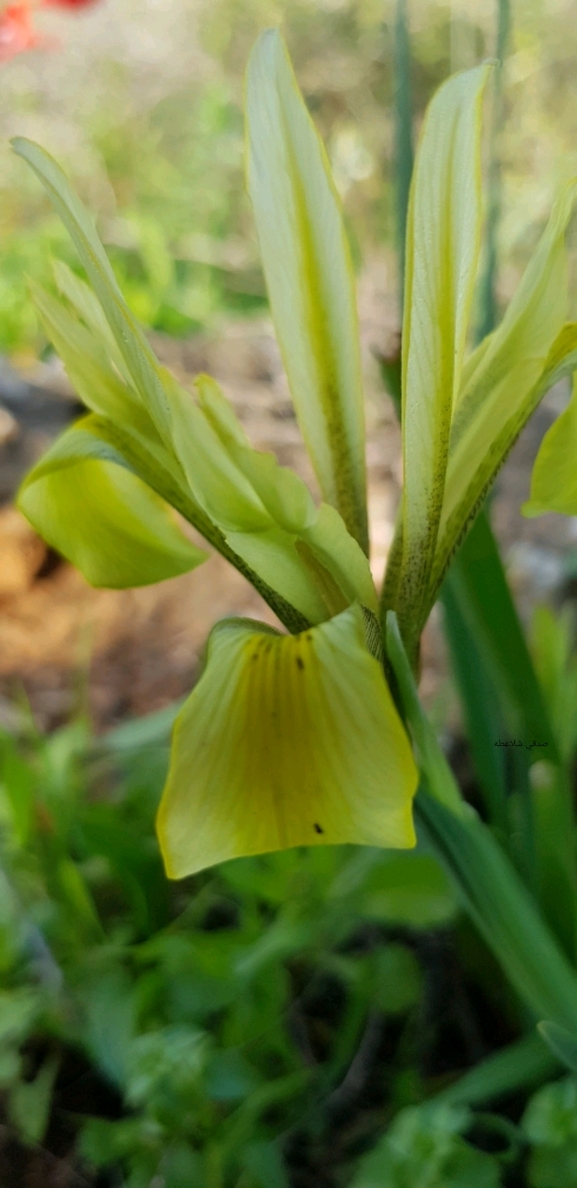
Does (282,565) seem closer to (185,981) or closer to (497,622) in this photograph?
(497,622)

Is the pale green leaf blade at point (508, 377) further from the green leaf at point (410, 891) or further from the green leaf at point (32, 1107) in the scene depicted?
the green leaf at point (32, 1107)

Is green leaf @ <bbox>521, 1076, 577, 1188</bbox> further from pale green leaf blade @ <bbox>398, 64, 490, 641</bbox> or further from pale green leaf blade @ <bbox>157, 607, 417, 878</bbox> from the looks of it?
pale green leaf blade @ <bbox>398, 64, 490, 641</bbox>

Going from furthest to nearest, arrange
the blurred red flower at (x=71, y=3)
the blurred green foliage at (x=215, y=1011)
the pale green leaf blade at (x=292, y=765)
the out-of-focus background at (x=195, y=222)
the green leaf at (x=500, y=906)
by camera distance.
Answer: the blurred red flower at (x=71, y=3), the out-of-focus background at (x=195, y=222), the blurred green foliage at (x=215, y=1011), the green leaf at (x=500, y=906), the pale green leaf blade at (x=292, y=765)

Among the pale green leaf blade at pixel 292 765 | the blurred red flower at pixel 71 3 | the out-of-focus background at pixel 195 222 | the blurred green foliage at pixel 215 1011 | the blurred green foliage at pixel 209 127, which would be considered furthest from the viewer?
the blurred green foliage at pixel 209 127

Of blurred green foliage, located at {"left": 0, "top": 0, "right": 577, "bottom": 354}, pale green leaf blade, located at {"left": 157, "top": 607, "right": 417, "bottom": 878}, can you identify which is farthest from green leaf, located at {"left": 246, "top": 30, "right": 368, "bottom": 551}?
blurred green foliage, located at {"left": 0, "top": 0, "right": 577, "bottom": 354}

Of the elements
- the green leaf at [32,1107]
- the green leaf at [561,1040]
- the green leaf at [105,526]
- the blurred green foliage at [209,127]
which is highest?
the blurred green foliage at [209,127]

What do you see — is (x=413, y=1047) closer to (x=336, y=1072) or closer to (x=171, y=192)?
(x=336, y=1072)

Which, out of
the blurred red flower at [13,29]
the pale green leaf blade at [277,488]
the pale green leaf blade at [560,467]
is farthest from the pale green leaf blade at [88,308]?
the blurred red flower at [13,29]
